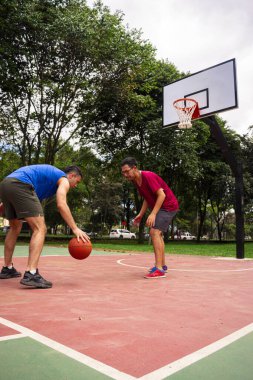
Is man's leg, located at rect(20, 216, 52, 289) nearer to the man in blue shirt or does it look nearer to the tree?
the man in blue shirt

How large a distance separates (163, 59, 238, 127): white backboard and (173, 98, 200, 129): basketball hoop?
0.15 m

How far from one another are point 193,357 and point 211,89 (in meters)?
9.72

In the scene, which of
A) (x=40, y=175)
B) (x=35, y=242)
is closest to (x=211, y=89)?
(x=40, y=175)

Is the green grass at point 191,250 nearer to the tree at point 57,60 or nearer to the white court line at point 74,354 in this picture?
the tree at point 57,60

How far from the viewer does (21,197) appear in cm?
504

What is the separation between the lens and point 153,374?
6.91 feet

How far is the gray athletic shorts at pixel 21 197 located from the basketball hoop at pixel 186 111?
23.3 ft

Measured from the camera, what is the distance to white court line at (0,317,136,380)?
209 centimetres

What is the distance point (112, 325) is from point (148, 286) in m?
2.19

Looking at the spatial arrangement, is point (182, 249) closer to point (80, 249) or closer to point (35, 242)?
point (80, 249)

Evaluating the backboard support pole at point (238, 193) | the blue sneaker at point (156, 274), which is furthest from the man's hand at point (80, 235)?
the backboard support pole at point (238, 193)

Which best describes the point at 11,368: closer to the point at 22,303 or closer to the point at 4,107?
the point at 22,303

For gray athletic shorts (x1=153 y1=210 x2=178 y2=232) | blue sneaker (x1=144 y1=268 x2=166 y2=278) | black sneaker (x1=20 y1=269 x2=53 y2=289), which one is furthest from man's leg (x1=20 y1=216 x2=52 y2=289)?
gray athletic shorts (x1=153 y1=210 x2=178 y2=232)

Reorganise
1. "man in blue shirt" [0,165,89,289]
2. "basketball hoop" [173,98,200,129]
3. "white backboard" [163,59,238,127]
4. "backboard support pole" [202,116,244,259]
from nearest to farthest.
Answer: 1. "man in blue shirt" [0,165,89,289]
2. "white backboard" [163,59,238,127]
3. "backboard support pole" [202,116,244,259]
4. "basketball hoop" [173,98,200,129]
